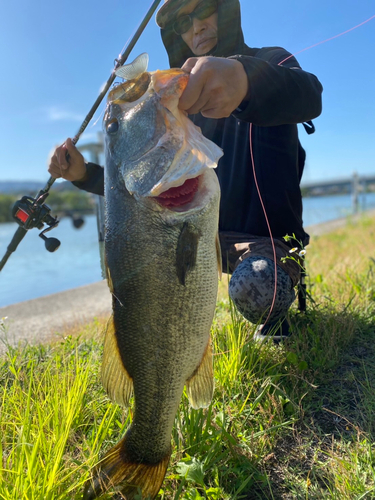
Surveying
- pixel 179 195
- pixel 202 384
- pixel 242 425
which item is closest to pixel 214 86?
pixel 179 195

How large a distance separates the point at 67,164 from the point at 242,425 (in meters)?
2.19

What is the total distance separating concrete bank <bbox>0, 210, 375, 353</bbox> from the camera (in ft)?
13.5

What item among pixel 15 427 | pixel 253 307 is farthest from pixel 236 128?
pixel 15 427

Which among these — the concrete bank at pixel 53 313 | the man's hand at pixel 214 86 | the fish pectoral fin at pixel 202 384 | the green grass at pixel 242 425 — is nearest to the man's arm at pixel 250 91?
the man's hand at pixel 214 86

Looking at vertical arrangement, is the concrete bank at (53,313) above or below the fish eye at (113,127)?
below

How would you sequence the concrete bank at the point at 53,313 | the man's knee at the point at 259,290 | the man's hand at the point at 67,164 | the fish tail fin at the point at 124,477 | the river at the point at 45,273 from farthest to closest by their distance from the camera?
the river at the point at 45,273, the concrete bank at the point at 53,313, the man's hand at the point at 67,164, the man's knee at the point at 259,290, the fish tail fin at the point at 124,477

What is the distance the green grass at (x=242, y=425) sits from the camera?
5.60ft

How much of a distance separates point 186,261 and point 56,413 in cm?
98

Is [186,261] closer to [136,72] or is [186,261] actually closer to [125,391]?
[125,391]

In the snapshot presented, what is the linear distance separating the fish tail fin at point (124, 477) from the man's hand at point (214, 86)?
1594mm

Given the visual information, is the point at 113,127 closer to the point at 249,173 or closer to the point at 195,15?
the point at 249,173

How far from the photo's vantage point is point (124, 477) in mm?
1663

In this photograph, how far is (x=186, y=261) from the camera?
172 cm

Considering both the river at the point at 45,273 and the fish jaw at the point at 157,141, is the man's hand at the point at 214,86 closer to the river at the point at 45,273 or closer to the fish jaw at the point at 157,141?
the fish jaw at the point at 157,141
